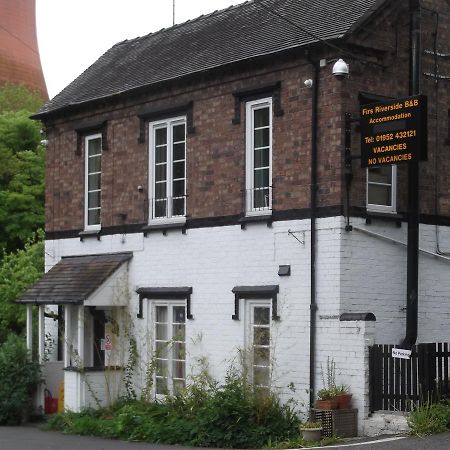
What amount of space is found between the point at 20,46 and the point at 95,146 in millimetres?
32021

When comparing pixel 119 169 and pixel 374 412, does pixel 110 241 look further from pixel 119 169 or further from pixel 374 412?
pixel 374 412

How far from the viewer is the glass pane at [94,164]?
22688mm

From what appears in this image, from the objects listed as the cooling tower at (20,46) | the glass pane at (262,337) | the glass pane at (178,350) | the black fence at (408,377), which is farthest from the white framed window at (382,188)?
the cooling tower at (20,46)

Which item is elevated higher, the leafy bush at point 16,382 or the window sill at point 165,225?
the window sill at point 165,225

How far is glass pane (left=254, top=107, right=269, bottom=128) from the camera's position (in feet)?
61.3

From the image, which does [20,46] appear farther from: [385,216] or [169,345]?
[385,216]

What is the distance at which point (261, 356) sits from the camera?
18.2 metres

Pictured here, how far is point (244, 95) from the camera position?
18.9 meters

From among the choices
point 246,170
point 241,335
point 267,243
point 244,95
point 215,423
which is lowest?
point 215,423

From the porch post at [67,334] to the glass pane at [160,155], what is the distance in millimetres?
3620

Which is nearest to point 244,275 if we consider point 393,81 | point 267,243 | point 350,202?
point 267,243

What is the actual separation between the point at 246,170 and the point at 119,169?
390 cm

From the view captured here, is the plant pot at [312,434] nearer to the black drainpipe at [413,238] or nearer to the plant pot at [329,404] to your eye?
the plant pot at [329,404]

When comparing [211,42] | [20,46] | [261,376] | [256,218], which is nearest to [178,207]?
[256,218]
